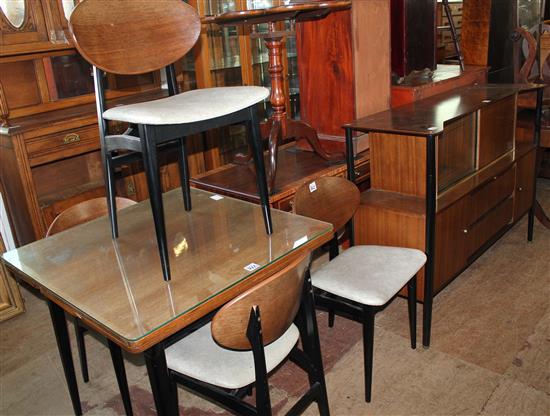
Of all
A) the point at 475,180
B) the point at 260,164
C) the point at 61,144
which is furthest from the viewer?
the point at 61,144

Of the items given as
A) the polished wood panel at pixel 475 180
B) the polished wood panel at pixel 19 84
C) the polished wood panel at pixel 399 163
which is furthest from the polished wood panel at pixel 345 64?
the polished wood panel at pixel 19 84

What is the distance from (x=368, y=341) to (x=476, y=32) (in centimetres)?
255

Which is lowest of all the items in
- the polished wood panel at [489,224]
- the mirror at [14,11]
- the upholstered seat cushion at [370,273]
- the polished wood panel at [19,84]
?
the polished wood panel at [489,224]

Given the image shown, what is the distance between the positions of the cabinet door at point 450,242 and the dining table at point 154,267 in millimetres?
748

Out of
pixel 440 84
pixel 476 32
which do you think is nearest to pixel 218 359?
pixel 440 84

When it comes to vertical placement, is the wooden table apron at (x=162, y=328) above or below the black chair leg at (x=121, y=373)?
above

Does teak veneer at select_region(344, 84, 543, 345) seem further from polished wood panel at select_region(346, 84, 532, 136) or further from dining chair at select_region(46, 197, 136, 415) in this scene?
dining chair at select_region(46, 197, 136, 415)

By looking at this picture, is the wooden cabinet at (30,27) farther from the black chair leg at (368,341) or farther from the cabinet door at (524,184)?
the cabinet door at (524,184)

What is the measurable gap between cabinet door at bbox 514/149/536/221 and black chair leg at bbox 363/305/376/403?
61.7 inches

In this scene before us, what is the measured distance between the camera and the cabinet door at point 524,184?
3.01m

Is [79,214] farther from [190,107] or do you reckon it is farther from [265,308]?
[265,308]

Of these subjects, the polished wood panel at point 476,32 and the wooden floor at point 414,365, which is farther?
the polished wood panel at point 476,32

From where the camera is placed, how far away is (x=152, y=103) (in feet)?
5.25

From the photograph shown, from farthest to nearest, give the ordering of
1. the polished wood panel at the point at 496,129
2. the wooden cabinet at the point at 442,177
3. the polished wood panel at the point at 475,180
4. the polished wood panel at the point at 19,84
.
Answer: the polished wood panel at the point at 19,84 < the polished wood panel at the point at 496,129 < the polished wood panel at the point at 475,180 < the wooden cabinet at the point at 442,177
